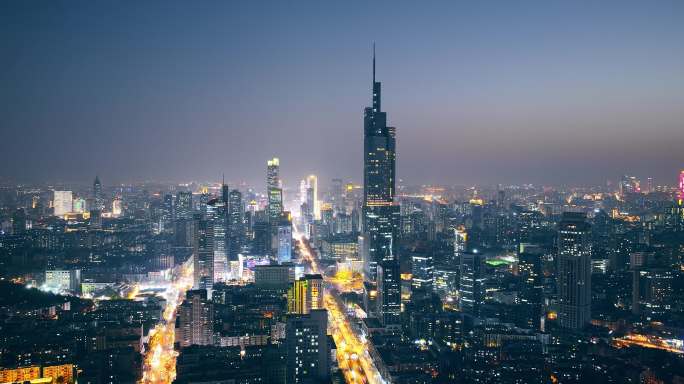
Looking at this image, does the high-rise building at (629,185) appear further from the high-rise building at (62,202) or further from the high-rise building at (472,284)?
the high-rise building at (62,202)

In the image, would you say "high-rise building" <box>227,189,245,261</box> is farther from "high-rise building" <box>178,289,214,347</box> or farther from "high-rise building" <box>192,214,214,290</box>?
"high-rise building" <box>178,289,214,347</box>

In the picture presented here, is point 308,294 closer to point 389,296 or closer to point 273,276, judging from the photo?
point 389,296

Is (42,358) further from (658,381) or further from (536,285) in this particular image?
(536,285)

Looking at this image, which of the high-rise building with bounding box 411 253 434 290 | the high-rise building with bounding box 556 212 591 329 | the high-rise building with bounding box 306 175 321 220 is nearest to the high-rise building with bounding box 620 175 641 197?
the high-rise building with bounding box 556 212 591 329

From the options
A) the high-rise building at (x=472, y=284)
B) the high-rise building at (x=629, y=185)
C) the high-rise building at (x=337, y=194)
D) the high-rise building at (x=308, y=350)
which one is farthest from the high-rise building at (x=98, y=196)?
the high-rise building at (x=629, y=185)

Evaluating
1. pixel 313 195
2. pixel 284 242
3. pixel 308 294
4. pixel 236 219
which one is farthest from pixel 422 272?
pixel 313 195
